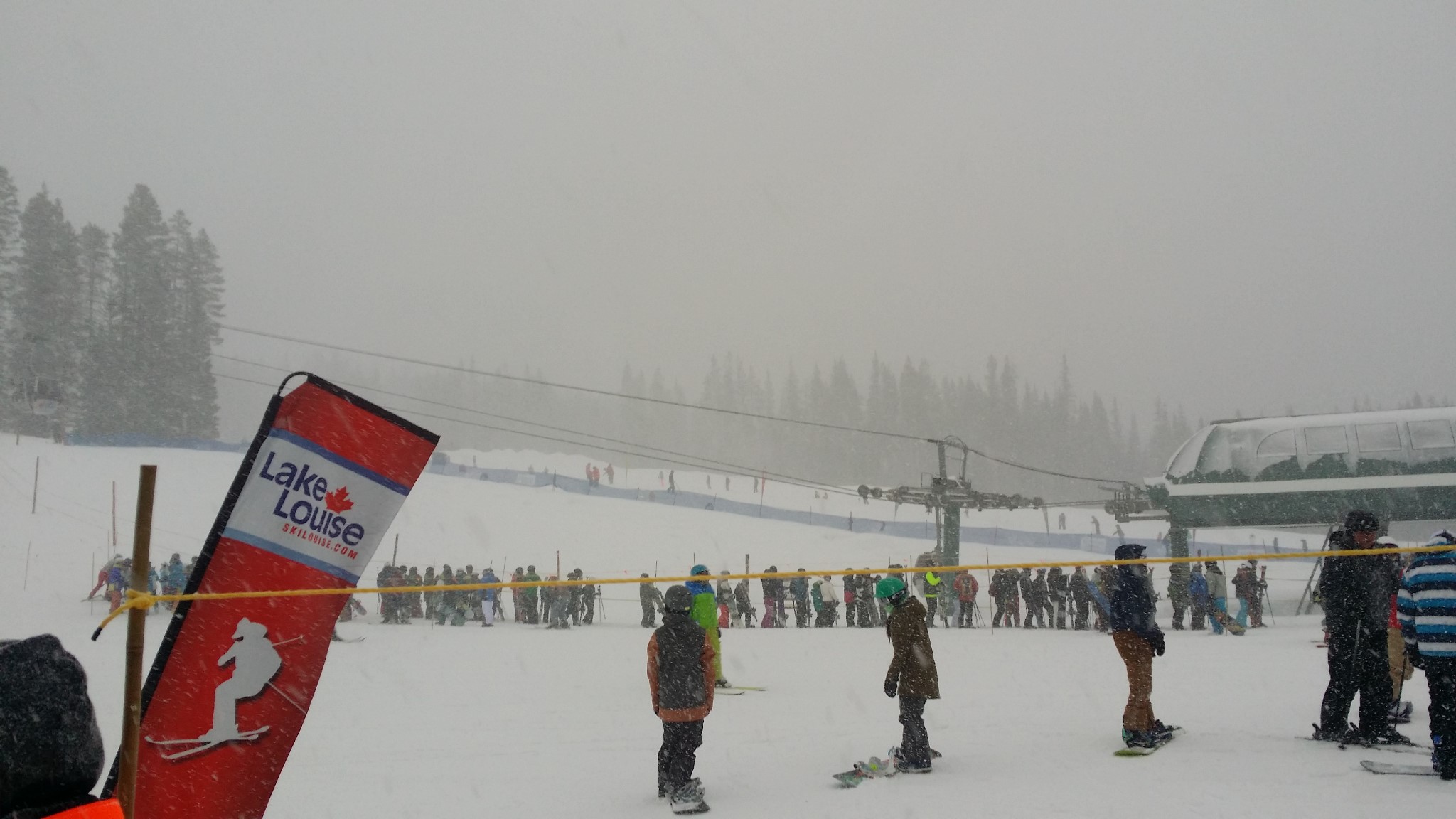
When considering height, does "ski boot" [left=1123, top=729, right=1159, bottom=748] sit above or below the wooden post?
below

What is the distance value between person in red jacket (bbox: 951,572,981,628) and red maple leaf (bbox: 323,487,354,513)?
19.0 metres

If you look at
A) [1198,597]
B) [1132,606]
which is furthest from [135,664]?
[1198,597]

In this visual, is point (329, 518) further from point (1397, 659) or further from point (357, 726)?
point (1397, 659)

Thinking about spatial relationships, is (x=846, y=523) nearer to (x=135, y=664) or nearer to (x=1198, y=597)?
(x=1198, y=597)

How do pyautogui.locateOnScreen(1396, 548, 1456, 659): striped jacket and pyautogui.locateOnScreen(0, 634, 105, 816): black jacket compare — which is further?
pyautogui.locateOnScreen(1396, 548, 1456, 659): striped jacket

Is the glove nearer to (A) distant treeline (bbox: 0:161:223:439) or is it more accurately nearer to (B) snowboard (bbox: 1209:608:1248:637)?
(B) snowboard (bbox: 1209:608:1248:637)

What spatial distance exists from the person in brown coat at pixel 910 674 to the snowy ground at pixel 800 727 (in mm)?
248

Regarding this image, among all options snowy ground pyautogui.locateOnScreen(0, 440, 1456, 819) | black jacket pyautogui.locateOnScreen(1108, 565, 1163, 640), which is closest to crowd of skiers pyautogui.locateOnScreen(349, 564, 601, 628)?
snowy ground pyautogui.locateOnScreen(0, 440, 1456, 819)

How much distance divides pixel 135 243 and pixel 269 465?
201 feet

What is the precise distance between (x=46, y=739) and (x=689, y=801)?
5.12m

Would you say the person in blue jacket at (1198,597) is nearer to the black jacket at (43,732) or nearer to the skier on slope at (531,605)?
the skier on slope at (531,605)

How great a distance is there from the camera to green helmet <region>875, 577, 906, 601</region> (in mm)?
7082

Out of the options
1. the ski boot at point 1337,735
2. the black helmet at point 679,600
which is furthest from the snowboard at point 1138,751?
the black helmet at point 679,600

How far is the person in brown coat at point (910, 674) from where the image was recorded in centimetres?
693
